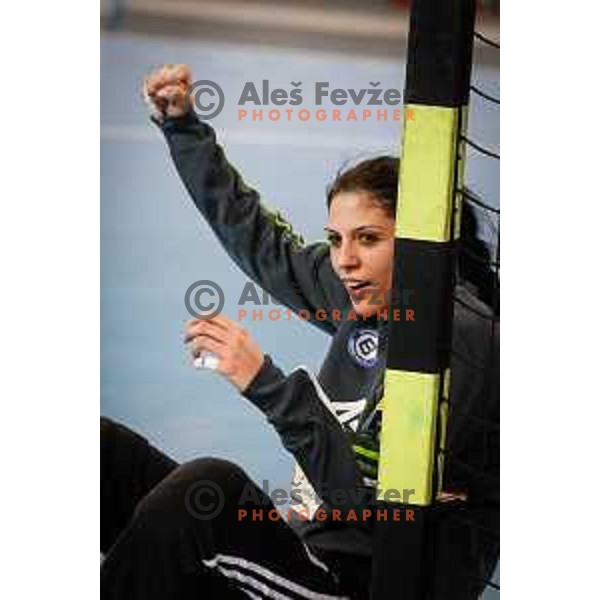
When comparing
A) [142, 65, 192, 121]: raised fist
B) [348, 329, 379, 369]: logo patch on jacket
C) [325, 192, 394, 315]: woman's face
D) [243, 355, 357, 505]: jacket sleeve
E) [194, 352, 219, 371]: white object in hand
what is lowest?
[243, 355, 357, 505]: jacket sleeve

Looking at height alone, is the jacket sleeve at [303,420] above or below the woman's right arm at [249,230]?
below

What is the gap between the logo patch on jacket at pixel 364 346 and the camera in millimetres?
3309

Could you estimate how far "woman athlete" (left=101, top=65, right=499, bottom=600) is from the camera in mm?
3291

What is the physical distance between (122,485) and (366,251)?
494 mm

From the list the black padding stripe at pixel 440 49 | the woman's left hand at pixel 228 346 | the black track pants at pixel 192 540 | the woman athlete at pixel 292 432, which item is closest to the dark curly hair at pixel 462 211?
the woman athlete at pixel 292 432

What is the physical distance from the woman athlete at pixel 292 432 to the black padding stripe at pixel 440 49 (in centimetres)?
13

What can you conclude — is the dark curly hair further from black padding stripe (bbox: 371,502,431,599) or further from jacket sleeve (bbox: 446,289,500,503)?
black padding stripe (bbox: 371,502,431,599)

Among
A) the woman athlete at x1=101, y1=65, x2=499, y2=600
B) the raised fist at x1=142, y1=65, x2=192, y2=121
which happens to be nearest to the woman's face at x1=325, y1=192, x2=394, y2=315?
the woman athlete at x1=101, y1=65, x2=499, y2=600

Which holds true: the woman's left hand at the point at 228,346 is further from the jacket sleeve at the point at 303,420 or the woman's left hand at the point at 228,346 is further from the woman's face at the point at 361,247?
the woman's face at the point at 361,247

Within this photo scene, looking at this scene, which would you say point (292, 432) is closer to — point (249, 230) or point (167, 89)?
point (249, 230)

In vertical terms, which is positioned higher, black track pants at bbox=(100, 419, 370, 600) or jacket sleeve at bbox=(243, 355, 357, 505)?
jacket sleeve at bbox=(243, 355, 357, 505)

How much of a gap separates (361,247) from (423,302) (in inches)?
4.9

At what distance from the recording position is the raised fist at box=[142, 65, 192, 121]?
3.28 metres
